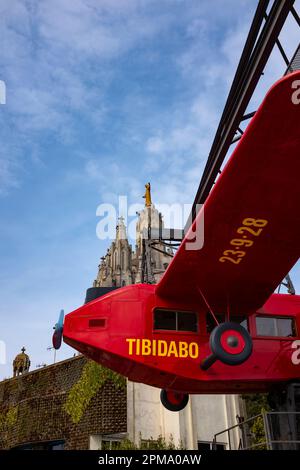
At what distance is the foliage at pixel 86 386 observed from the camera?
2100 cm

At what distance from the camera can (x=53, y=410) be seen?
887 inches

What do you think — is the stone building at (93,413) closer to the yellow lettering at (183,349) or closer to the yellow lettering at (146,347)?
the yellow lettering at (183,349)

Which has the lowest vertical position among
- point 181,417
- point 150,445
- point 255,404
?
point 150,445

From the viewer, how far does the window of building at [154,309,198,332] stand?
1109cm

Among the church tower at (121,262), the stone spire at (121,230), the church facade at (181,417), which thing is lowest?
the church facade at (181,417)

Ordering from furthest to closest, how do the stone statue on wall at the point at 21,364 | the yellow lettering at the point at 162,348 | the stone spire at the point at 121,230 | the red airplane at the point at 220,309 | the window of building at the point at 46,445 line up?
1. the stone spire at the point at 121,230
2. the stone statue on wall at the point at 21,364
3. the window of building at the point at 46,445
4. the yellow lettering at the point at 162,348
5. the red airplane at the point at 220,309

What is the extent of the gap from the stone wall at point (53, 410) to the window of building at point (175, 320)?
10.5 metres

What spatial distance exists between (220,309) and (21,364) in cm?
2855

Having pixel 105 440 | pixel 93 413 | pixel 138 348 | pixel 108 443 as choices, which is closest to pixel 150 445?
pixel 108 443

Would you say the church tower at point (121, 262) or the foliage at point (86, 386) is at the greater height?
the church tower at point (121, 262)

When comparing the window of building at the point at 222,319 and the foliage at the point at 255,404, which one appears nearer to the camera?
the window of building at the point at 222,319

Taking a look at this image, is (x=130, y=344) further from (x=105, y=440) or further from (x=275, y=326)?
(x=105, y=440)

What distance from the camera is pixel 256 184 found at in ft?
27.1

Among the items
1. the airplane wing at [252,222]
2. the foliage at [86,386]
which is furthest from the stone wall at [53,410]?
the airplane wing at [252,222]
